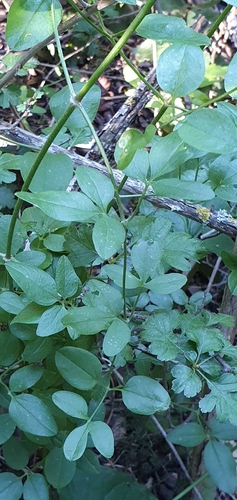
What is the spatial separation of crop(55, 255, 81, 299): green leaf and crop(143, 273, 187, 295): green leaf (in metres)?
0.10

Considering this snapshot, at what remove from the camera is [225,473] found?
2.97ft

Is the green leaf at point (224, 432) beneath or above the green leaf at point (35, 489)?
above

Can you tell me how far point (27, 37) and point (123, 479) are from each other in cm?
99

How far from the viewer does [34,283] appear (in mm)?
615

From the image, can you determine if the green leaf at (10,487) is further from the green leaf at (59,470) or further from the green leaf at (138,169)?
the green leaf at (138,169)

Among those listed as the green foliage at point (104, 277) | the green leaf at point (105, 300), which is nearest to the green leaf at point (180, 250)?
the green foliage at point (104, 277)

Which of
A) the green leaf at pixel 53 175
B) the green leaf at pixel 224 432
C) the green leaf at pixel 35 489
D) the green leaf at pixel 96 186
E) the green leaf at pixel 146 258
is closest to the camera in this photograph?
the green leaf at pixel 96 186

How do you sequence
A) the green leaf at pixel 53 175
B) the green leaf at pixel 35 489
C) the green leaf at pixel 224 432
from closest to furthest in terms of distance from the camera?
the green leaf at pixel 53 175, the green leaf at pixel 35 489, the green leaf at pixel 224 432

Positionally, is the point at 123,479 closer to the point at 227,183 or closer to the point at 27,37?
the point at 227,183

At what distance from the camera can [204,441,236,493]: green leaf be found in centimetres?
91

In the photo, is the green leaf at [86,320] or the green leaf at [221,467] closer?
the green leaf at [86,320]

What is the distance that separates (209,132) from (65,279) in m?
0.30

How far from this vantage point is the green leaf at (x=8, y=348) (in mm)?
736

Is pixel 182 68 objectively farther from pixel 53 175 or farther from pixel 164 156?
pixel 53 175
